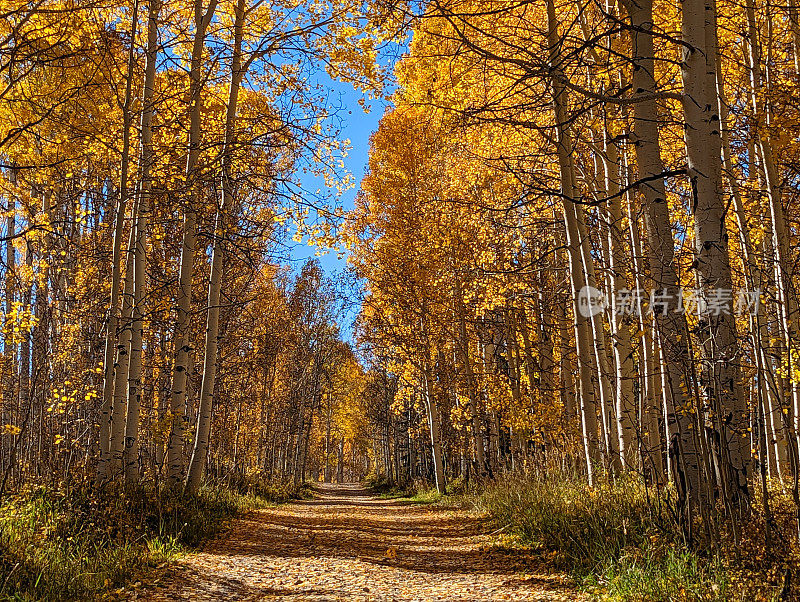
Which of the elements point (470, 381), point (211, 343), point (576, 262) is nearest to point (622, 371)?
point (576, 262)

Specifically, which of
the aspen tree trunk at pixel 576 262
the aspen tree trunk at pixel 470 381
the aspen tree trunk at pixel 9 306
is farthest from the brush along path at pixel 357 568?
the aspen tree trunk at pixel 9 306

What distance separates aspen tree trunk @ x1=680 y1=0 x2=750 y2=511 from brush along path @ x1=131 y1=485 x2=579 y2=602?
157 cm

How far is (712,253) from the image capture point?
14.0 feet

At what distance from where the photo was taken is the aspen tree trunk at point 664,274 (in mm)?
4293

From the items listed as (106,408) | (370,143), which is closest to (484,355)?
(370,143)

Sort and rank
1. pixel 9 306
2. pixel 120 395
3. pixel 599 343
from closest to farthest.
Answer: pixel 120 395 → pixel 599 343 → pixel 9 306

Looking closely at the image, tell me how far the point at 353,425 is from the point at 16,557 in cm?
3364

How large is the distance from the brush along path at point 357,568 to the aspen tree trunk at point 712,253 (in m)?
1.57

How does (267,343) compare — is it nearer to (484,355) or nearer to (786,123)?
(484,355)

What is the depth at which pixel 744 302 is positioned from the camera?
8.92 m

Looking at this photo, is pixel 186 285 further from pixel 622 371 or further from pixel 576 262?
pixel 622 371

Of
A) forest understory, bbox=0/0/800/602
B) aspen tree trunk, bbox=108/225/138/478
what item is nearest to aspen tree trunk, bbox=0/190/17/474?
forest understory, bbox=0/0/800/602

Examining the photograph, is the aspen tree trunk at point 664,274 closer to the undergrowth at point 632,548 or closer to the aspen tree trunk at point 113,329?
the undergrowth at point 632,548

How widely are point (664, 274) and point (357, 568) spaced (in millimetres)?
4075
